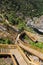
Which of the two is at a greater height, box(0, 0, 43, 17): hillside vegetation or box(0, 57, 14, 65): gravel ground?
box(0, 57, 14, 65): gravel ground

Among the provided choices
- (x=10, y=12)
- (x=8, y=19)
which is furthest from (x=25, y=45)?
(x=10, y=12)

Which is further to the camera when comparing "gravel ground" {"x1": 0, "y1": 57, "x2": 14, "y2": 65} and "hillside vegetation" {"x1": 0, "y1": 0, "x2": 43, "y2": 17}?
"hillside vegetation" {"x1": 0, "y1": 0, "x2": 43, "y2": 17}

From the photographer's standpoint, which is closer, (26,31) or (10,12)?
(26,31)

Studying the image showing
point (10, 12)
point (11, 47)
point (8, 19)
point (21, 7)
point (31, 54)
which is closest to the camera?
point (31, 54)

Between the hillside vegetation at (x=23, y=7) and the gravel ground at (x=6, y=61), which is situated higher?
the gravel ground at (x=6, y=61)

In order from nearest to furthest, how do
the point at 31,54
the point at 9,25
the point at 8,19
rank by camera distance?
the point at 31,54 < the point at 9,25 < the point at 8,19

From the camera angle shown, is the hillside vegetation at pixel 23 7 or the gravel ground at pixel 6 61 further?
the hillside vegetation at pixel 23 7

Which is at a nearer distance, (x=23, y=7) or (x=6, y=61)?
(x=6, y=61)

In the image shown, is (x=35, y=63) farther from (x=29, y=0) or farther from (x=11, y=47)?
(x=29, y=0)

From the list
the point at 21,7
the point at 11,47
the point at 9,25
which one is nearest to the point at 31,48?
the point at 11,47

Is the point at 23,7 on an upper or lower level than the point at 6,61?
lower
